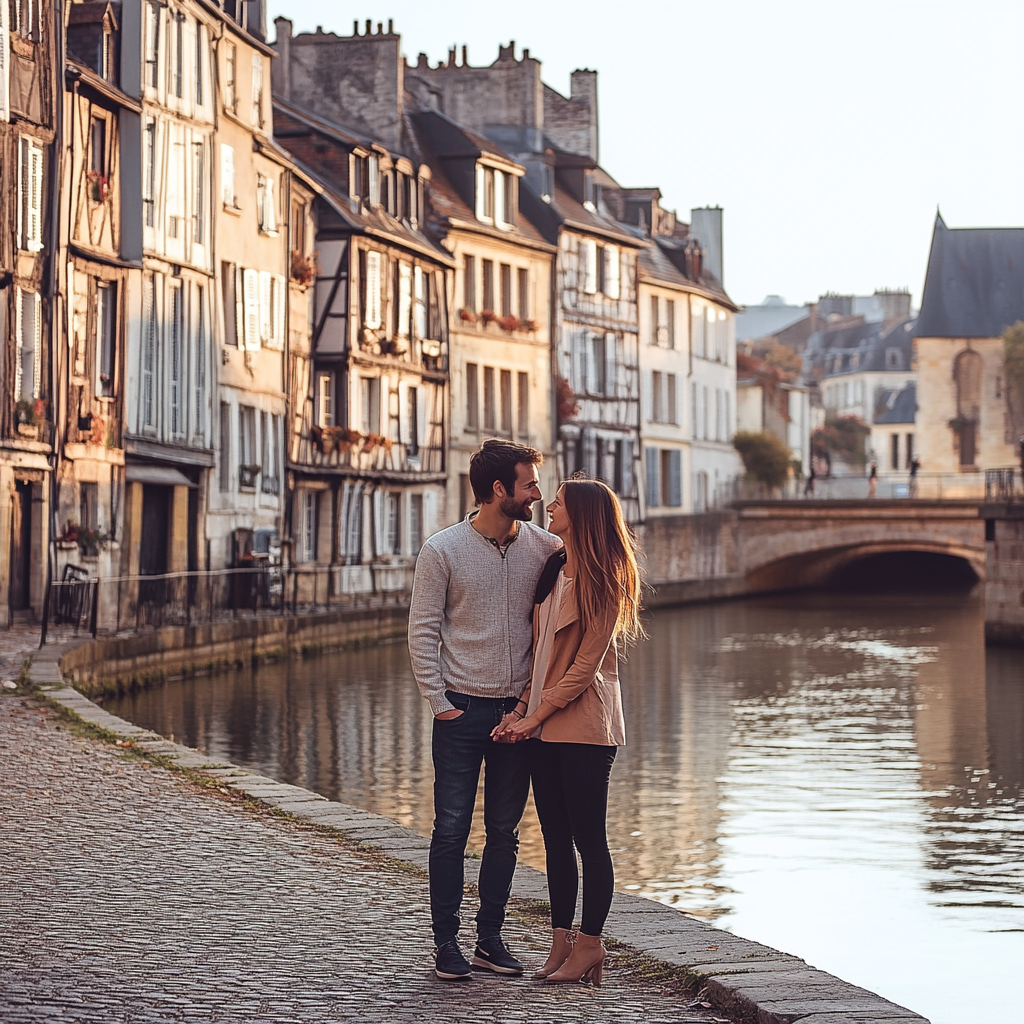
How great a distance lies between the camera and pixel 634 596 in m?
5.87

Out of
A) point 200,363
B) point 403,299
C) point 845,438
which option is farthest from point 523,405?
point 845,438

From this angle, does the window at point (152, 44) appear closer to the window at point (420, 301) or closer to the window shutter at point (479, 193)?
the window at point (420, 301)

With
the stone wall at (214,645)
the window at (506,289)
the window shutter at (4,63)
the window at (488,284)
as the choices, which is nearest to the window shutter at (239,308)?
the stone wall at (214,645)


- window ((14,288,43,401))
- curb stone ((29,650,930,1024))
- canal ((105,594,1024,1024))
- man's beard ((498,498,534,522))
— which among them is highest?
window ((14,288,43,401))

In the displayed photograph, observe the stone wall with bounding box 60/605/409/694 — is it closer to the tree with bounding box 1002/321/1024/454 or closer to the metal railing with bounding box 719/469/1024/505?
the metal railing with bounding box 719/469/1024/505

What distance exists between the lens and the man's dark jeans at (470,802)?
5895mm

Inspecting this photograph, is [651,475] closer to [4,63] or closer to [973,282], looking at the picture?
[973,282]

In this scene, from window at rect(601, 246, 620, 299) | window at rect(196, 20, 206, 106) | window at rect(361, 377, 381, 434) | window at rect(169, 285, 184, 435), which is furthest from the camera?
window at rect(601, 246, 620, 299)

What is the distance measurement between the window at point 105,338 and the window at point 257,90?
260 inches

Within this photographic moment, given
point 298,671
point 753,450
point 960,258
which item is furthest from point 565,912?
point 960,258

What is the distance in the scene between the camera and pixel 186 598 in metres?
23.7

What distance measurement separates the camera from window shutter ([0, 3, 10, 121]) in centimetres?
2303

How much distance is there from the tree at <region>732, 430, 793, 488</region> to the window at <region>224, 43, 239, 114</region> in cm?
3010

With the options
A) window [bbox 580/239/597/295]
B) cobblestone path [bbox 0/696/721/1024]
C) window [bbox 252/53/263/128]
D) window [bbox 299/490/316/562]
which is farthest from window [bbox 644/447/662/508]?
cobblestone path [bbox 0/696/721/1024]
